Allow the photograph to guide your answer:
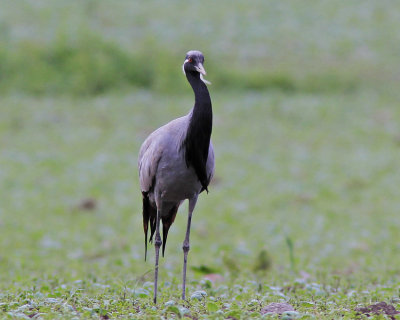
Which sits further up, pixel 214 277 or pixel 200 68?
pixel 200 68

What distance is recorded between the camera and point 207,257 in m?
11.0

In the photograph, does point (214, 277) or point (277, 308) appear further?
point (214, 277)

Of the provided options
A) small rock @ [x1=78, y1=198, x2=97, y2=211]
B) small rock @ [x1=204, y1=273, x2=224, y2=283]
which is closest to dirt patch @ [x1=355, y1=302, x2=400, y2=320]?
small rock @ [x1=204, y1=273, x2=224, y2=283]

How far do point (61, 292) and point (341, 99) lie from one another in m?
16.7

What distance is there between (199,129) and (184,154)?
293 millimetres

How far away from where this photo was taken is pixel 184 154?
20.6 feet

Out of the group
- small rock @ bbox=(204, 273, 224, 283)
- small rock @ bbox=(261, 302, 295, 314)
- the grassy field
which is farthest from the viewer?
small rock @ bbox=(204, 273, 224, 283)

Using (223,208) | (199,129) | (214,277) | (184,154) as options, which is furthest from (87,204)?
(199,129)

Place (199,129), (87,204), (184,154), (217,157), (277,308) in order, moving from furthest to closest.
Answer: (217,157)
(87,204)
(184,154)
(199,129)
(277,308)

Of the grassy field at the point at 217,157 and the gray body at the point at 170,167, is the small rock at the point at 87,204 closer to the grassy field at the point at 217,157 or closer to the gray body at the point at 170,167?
the grassy field at the point at 217,157

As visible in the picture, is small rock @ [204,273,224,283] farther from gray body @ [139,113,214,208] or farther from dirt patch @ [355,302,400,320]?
dirt patch @ [355,302,400,320]

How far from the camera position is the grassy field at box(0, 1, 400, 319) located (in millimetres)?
7742

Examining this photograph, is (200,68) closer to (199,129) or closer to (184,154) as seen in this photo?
(199,129)

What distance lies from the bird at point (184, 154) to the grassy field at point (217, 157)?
1003 millimetres
